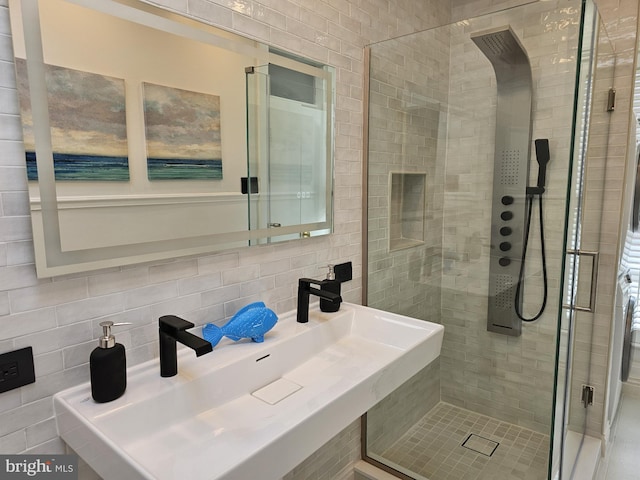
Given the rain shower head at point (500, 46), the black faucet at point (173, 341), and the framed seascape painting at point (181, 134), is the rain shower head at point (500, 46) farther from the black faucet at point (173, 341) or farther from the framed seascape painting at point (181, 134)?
the black faucet at point (173, 341)

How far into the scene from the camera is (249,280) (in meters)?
1.54

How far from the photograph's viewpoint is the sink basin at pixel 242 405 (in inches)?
36.9

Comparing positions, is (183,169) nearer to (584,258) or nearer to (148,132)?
(148,132)

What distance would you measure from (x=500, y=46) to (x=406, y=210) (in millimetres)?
912

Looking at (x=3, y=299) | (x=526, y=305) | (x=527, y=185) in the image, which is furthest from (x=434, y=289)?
(x=3, y=299)

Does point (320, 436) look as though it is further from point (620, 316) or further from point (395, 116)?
point (620, 316)

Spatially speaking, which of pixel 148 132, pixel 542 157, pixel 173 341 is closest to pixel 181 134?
pixel 148 132

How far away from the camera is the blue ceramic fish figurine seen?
1.35 metres

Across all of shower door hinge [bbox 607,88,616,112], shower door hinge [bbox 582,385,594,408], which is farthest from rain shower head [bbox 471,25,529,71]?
shower door hinge [bbox 582,385,594,408]

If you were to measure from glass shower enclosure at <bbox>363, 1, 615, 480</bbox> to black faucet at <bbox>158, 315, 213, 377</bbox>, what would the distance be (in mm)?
1203

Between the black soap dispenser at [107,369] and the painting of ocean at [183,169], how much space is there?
460 mm

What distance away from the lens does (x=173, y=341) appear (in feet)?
3.75

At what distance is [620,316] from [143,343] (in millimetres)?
2685

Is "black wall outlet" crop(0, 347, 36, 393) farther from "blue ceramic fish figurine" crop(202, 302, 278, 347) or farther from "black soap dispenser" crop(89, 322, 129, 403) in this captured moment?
"blue ceramic fish figurine" crop(202, 302, 278, 347)
